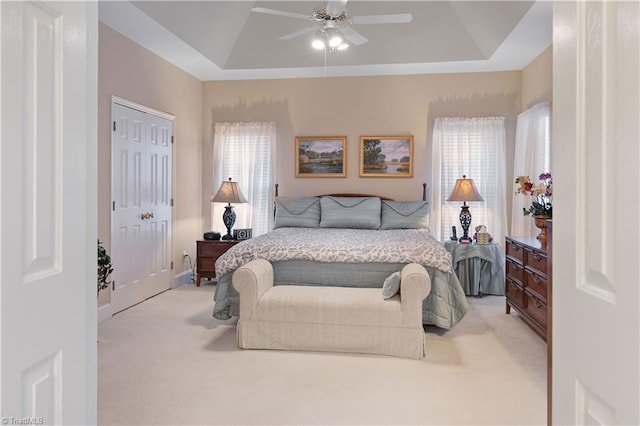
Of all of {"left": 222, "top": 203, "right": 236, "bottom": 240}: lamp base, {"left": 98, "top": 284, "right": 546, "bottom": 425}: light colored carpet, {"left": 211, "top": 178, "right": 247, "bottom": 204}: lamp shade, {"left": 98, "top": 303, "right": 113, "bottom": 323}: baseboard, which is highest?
{"left": 211, "top": 178, "right": 247, "bottom": 204}: lamp shade

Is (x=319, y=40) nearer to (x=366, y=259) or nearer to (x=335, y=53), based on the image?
(x=335, y=53)

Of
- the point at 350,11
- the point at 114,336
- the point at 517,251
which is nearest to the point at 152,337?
the point at 114,336

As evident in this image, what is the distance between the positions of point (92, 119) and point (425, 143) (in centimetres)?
546

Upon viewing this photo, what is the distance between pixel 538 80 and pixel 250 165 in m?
3.76

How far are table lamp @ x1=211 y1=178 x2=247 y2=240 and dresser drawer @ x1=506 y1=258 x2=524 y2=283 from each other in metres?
3.29

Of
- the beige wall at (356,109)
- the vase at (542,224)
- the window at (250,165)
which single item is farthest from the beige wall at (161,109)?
the vase at (542,224)

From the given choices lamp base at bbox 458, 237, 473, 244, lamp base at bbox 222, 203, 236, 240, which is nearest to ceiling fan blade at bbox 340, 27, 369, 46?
lamp base at bbox 458, 237, 473, 244

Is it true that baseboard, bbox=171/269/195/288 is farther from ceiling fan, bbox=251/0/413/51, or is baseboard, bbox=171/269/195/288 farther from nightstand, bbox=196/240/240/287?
ceiling fan, bbox=251/0/413/51

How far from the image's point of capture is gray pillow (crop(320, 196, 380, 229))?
5.66 m

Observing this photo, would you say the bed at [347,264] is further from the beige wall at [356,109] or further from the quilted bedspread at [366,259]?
the beige wall at [356,109]

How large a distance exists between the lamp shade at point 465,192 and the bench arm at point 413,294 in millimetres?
2485

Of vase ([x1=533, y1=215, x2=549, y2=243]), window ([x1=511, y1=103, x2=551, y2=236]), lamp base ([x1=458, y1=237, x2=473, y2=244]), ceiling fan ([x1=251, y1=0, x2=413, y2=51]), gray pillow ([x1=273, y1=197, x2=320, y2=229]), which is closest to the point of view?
ceiling fan ([x1=251, y1=0, x2=413, y2=51])

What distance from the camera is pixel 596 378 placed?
2.69 feet

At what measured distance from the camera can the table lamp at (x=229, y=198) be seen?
5.95 metres
